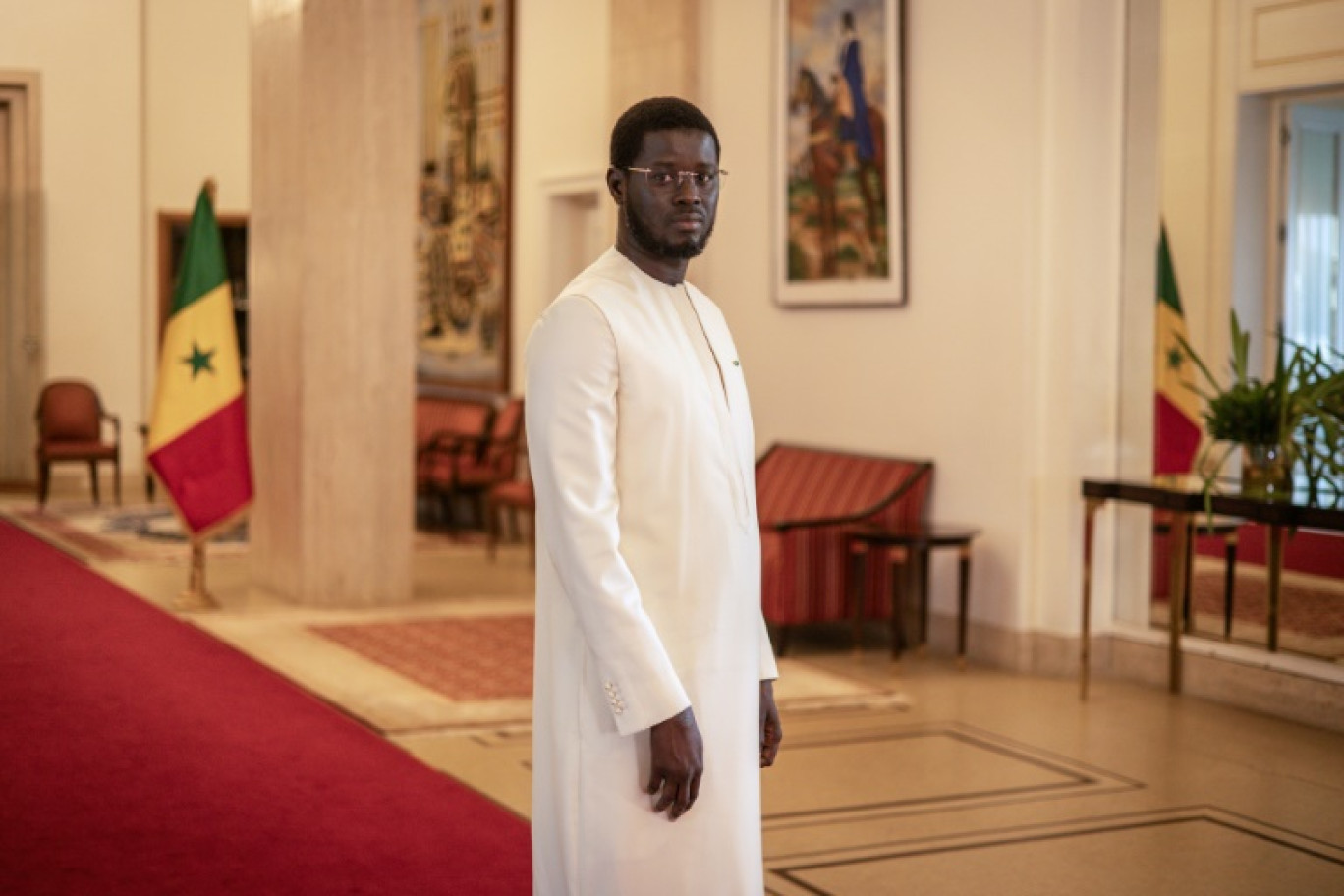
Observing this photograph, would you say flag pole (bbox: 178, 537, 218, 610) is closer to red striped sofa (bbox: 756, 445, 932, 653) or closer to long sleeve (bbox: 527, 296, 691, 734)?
red striped sofa (bbox: 756, 445, 932, 653)

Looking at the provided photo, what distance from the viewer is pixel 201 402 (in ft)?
32.2

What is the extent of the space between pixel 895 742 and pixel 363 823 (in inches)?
89.3

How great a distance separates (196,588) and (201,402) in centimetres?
103

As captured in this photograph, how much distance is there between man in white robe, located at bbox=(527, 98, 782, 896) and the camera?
278 cm

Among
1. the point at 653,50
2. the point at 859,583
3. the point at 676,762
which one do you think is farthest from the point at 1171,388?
the point at 676,762

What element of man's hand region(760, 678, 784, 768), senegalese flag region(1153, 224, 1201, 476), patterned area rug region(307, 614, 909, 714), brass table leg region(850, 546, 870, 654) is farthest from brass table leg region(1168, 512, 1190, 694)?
man's hand region(760, 678, 784, 768)

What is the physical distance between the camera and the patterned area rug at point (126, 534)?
39.8ft

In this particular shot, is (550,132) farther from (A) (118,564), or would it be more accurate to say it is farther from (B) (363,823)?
(B) (363,823)

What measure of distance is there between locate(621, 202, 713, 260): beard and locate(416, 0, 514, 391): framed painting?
10.8 meters

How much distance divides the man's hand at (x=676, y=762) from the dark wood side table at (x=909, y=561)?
17.7ft

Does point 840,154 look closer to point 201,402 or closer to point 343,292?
point 343,292

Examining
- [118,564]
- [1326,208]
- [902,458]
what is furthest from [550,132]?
[1326,208]

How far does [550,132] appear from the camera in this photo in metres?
13.2

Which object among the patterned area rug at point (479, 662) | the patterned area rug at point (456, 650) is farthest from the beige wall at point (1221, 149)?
the patterned area rug at point (456, 650)
